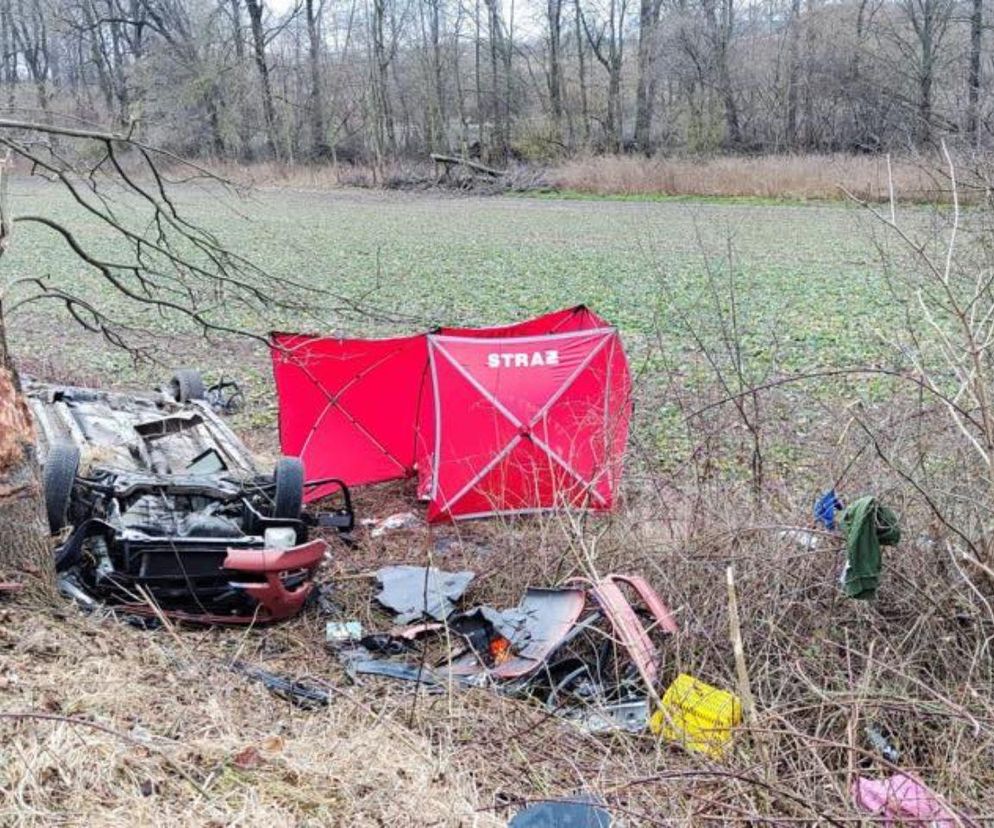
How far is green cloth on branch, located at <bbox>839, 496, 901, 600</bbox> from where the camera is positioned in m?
4.27

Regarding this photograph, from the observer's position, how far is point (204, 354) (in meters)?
13.1

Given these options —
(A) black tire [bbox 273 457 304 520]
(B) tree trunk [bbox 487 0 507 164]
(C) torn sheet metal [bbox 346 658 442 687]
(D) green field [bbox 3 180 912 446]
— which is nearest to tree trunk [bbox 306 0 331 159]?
(B) tree trunk [bbox 487 0 507 164]

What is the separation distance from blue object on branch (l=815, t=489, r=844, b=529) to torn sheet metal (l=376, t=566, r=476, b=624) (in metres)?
2.07

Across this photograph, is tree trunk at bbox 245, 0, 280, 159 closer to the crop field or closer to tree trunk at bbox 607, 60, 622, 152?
tree trunk at bbox 607, 60, 622, 152

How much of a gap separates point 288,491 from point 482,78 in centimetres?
4918

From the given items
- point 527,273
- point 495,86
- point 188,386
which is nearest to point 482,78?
point 495,86

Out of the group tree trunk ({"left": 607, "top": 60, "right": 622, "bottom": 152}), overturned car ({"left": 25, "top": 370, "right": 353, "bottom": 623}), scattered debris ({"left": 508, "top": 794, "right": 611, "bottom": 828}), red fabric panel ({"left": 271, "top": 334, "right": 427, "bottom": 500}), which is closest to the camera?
scattered debris ({"left": 508, "top": 794, "right": 611, "bottom": 828})

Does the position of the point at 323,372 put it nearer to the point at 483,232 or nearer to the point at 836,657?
the point at 836,657

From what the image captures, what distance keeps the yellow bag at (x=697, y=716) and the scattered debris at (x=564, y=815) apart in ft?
2.39

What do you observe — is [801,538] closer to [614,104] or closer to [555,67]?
[614,104]

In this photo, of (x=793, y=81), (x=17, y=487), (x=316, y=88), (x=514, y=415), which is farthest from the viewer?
(x=316, y=88)

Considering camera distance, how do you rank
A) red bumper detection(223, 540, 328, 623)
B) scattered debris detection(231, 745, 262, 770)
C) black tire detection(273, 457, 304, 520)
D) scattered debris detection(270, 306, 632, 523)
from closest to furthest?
scattered debris detection(231, 745, 262, 770) < red bumper detection(223, 540, 328, 623) < black tire detection(273, 457, 304, 520) < scattered debris detection(270, 306, 632, 523)

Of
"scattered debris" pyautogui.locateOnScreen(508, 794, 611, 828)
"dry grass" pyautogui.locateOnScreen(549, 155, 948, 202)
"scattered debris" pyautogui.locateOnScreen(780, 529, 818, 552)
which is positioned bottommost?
"scattered debris" pyautogui.locateOnScreen(508, 794, 611, 828)

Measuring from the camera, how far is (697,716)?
163 inches
